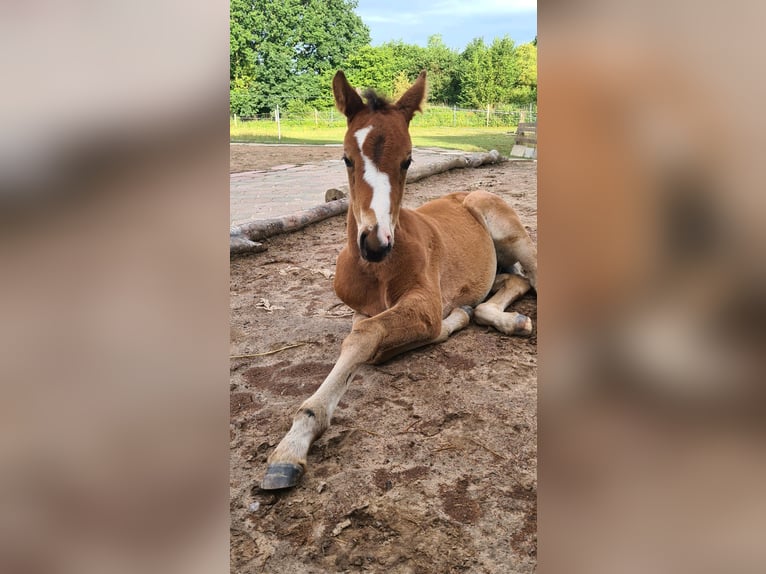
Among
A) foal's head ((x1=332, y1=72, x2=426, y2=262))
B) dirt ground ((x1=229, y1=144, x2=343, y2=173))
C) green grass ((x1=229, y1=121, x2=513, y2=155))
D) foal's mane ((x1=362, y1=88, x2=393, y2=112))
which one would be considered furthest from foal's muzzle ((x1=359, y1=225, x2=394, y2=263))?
dirt ground ((x1=229, y1=144, x2=343, y2=173))

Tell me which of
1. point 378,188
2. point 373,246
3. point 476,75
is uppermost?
point 476,75

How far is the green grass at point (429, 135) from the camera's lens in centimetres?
775

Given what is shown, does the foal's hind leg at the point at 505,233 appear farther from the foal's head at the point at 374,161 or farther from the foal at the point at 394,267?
the foal's head at the point at 374,161

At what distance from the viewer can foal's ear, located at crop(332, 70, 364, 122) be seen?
226 centimetres

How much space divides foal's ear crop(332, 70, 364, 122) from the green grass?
16.0 feet

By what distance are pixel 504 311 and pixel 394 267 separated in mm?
822

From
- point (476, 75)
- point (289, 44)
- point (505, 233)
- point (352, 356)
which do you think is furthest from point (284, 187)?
point (352, 356)

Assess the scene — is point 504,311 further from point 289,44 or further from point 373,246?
point 289,44

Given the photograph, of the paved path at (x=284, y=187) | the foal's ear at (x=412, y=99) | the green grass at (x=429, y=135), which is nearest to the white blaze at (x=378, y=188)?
the foal's ear at (x=412, y=99)

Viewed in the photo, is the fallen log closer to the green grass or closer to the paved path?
the paved path

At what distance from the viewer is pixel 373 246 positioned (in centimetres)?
204

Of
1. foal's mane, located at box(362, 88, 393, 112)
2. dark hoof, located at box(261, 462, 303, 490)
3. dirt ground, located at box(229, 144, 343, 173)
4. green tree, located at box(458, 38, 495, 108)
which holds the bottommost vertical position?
dark hoof, located at box(261, 462, 303, 490)
